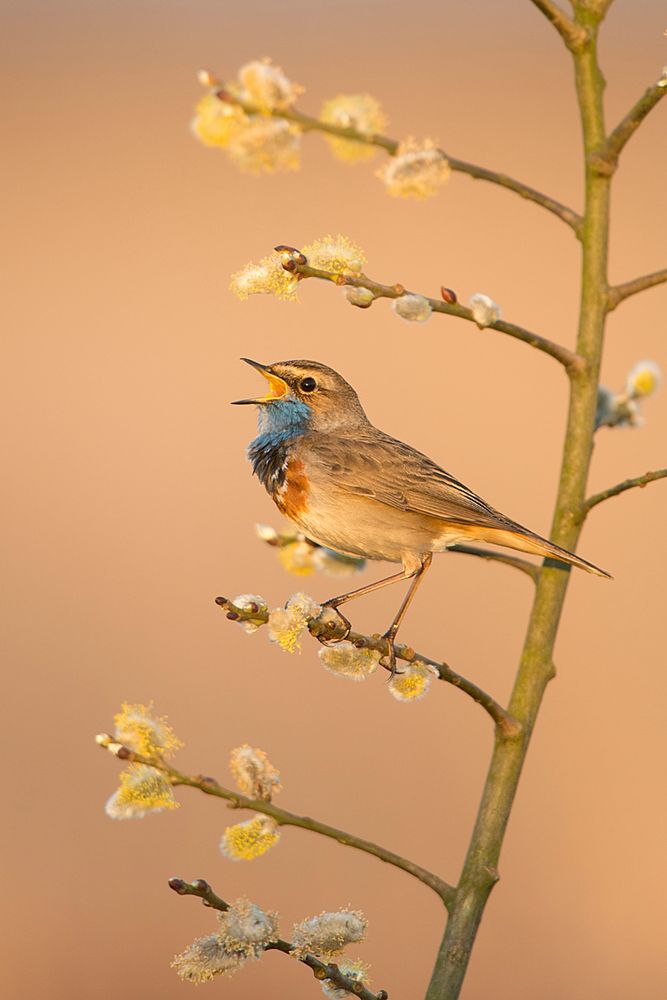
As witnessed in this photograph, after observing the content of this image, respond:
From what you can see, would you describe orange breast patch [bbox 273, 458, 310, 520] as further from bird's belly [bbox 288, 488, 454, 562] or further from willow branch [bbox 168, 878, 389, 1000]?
willow branch [bbox 168, 878, 389, 1000]

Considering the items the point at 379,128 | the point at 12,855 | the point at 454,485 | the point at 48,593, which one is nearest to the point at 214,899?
the point at 379,128

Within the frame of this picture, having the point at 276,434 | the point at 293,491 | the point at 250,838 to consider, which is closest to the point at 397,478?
the point at 293,491

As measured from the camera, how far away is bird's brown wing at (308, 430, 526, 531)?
3129 millimetres

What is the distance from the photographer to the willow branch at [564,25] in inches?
82.0

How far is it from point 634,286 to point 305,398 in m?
1.53

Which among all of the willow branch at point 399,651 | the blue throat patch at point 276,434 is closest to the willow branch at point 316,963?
the willow branch at point 399,651

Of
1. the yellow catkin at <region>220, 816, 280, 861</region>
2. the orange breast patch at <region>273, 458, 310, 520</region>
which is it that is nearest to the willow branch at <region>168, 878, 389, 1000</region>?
the yellow catkin at <region>220, 816, 280, 861</region>

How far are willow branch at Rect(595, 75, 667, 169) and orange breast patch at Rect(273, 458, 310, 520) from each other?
1380 millimetres

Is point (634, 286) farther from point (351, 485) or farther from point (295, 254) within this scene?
point (351, 485)

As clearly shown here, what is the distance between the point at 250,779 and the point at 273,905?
4371 millimetres

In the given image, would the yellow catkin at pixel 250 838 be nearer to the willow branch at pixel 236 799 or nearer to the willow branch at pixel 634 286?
the willow branch at pixel 236 799

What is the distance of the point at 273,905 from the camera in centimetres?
609

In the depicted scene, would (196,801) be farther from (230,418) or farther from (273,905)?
(230,418)

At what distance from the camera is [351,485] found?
330cm
